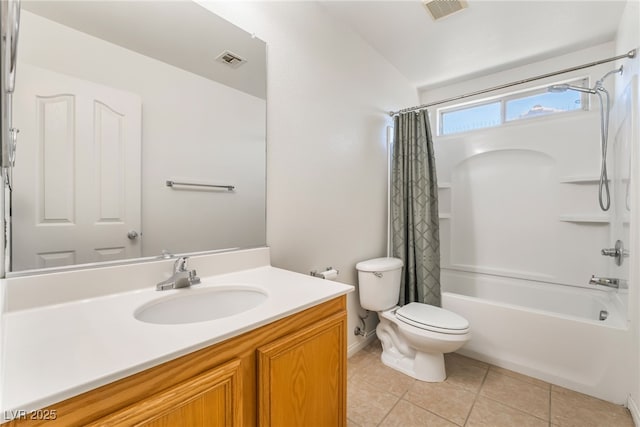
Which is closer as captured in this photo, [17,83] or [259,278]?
[17,83]

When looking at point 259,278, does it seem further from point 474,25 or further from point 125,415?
point 474,25

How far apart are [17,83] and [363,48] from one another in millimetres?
1971

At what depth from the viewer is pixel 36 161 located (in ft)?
2.86

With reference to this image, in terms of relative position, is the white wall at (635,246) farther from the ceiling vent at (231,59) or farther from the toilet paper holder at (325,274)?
the ceiling vent at (231,59)

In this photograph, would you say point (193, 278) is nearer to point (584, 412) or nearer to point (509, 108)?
point (584, 412)

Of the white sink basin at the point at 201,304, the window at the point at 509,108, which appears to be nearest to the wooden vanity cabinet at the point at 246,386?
the white sink basin at the point at 201,304

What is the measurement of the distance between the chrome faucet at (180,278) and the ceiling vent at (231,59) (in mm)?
925

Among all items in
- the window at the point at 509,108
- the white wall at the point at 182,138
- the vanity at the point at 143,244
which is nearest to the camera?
the vanity at the point at 143,244

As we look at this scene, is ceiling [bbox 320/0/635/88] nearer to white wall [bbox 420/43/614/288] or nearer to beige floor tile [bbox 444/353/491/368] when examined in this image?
white wall [bbox 420/43/614/288]

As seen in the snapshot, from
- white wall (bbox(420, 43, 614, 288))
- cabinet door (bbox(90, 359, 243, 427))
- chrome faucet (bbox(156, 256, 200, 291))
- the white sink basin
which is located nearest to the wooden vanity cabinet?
cabinet door (bbox(90, 359, 243, 427))

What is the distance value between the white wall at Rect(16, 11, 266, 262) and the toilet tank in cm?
84

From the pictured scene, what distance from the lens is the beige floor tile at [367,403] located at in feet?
4.71

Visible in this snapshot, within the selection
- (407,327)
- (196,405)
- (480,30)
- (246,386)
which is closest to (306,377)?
(246,386)

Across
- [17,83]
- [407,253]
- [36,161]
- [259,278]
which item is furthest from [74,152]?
[407,253]
